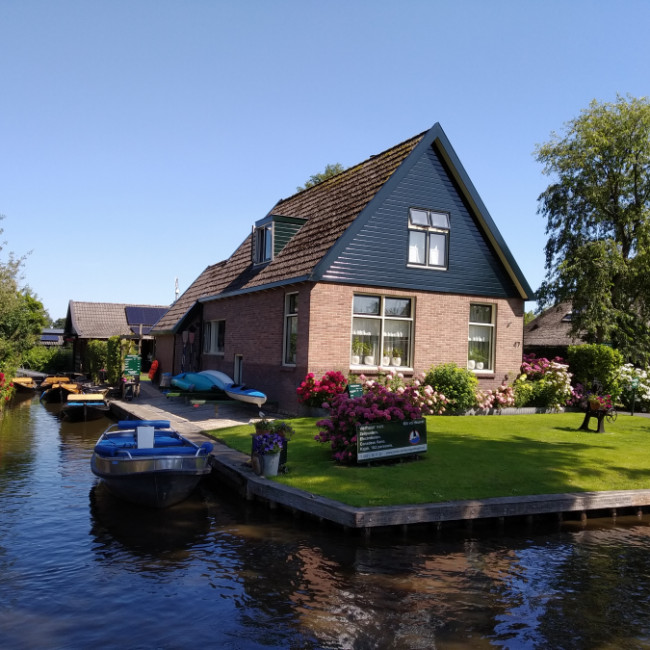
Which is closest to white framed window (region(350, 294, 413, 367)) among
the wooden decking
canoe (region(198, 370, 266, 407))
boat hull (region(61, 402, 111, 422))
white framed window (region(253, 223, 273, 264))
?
canoe (region(198, 370, 266, 407))

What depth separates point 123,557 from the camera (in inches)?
343

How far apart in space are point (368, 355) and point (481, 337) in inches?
176

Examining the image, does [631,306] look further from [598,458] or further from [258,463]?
[258,463]

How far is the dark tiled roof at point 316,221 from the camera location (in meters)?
18.8

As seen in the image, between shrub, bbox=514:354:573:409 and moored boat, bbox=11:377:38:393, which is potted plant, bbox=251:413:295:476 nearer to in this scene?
shrub, bbox=514:354:573:409

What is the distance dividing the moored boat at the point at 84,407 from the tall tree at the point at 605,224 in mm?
21840

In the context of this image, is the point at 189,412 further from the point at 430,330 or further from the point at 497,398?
the point at 497,398

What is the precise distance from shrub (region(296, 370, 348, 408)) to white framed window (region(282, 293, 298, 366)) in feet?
4.98

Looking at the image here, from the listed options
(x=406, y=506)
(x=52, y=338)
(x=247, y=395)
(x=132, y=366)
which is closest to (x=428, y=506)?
(x=406, y=506)

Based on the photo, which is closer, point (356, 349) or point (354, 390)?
point (354, 390)

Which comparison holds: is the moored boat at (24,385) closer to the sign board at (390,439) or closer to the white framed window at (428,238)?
the white framed window at (428,238)

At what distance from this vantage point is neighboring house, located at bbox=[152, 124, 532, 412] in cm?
1819

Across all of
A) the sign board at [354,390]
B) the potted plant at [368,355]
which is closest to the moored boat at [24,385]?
the potted plant at [368,355]

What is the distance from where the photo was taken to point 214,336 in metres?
25.6
